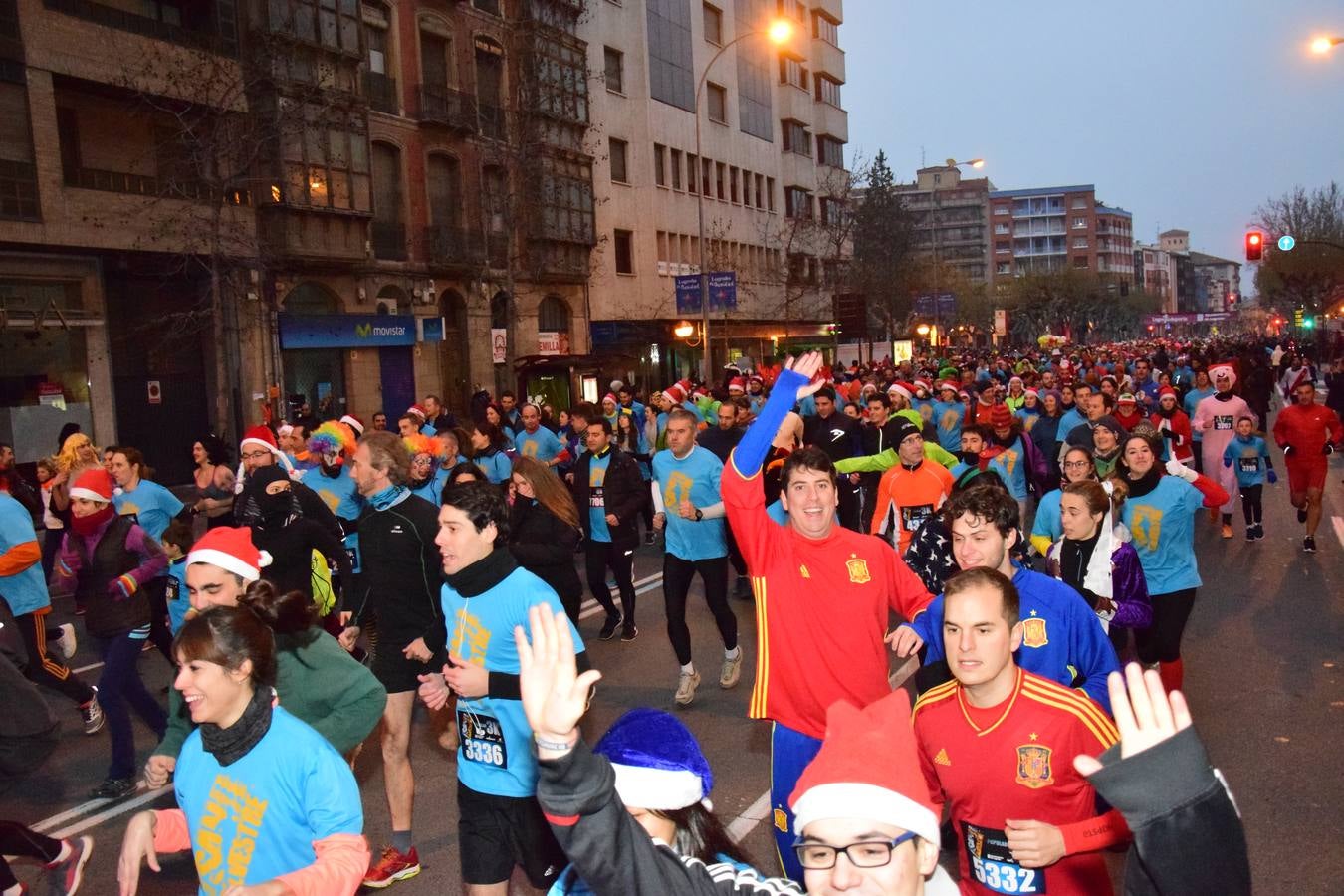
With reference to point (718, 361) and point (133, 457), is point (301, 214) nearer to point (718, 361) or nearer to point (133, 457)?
point (133, 457)

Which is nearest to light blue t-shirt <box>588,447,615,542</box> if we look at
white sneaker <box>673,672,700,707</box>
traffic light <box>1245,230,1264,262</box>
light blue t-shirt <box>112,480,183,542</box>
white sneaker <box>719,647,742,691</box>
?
white sneaker <box>719,647,742,691</box>

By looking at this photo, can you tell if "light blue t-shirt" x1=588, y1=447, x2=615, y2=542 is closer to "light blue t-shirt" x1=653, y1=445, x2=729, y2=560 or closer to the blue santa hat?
"light blue t-shirt" x1=653, y1=445, x2=729, y2=560

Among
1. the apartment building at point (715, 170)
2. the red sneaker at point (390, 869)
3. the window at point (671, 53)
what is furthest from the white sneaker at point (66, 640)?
the window at point (671, 53)

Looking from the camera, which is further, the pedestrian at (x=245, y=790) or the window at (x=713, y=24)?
the window at (x=713, y=24)

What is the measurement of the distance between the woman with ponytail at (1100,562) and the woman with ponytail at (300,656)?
350cm

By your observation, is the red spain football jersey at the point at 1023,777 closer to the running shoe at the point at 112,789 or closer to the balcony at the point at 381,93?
the running shoe at the point at 112,789

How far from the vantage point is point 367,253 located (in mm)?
28516

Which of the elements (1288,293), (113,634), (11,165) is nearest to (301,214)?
(11,165)

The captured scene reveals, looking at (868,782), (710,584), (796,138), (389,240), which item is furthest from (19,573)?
(796,138)

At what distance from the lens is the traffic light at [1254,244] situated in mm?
29672

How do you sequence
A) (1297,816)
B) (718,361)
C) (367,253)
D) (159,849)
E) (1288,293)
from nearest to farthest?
(159,849)
(1297,816)
(367,253)
(718,361)
(1288,293)

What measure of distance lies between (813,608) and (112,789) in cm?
469

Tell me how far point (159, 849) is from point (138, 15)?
77.4 ft

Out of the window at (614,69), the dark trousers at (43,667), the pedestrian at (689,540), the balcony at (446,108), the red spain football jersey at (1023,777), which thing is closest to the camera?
the red spain football jersey at (1023,777)
